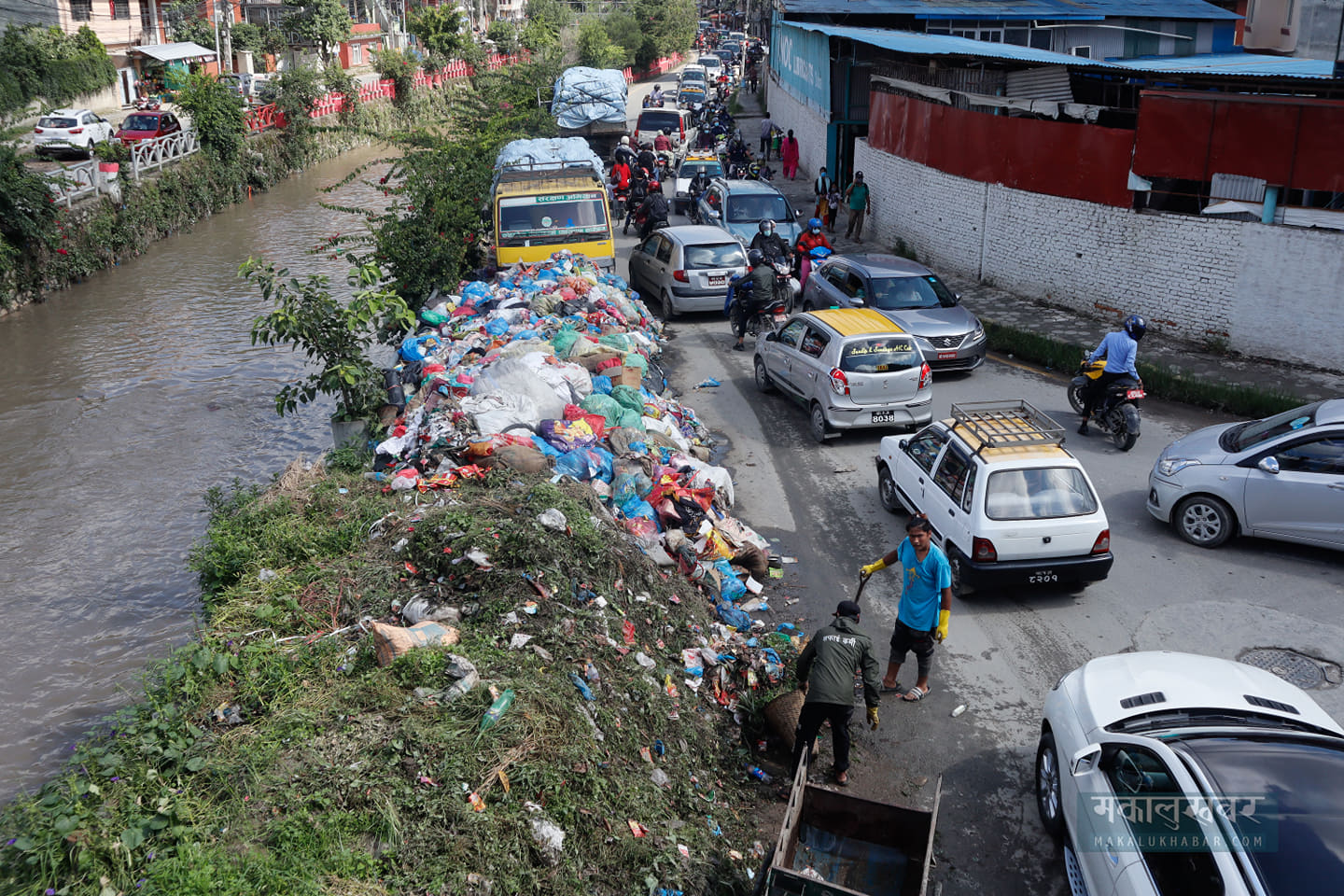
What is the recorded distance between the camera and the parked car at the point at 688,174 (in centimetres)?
3027

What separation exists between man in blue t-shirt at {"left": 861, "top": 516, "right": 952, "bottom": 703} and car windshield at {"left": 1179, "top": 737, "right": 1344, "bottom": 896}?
8.22 ft

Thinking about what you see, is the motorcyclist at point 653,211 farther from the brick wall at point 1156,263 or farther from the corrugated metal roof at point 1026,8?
the corrugated metal roof at point 1026,8

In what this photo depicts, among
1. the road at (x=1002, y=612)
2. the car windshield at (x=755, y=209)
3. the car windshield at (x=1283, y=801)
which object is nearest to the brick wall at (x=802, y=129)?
the car windshield at (x=755, y=209)

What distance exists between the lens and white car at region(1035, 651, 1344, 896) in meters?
4.81

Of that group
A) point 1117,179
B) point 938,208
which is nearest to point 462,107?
point 938,208

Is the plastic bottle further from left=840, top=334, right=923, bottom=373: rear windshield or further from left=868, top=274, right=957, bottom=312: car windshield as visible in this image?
left=868, top=274, right=957, bottom=312: car windshield

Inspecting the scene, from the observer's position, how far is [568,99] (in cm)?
3350

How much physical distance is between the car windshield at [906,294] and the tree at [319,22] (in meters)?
48.9

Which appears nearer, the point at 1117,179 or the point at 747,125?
the point at 1117,179

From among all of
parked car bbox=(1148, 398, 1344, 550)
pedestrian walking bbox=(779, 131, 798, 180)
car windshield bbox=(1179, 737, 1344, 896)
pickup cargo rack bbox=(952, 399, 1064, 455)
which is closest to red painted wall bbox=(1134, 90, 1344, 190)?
parked car bbox=(1148, 398, 1344, 550)

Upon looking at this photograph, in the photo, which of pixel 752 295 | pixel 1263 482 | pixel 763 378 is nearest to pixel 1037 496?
pixel 1263 482

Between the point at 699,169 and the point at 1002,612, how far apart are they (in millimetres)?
23445

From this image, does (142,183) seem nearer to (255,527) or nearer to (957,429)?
(255,527)

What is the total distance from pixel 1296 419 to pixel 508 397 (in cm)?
844
